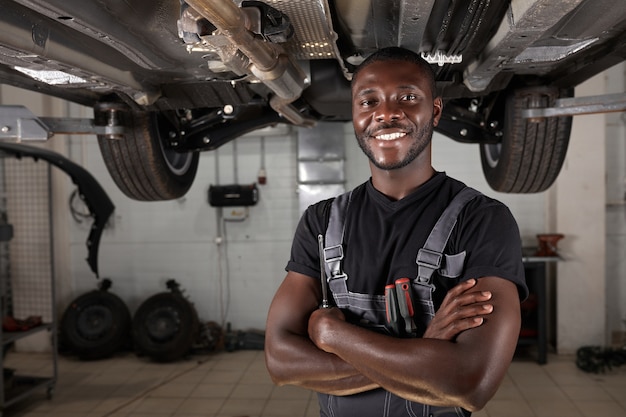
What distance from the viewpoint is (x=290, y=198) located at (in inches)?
249

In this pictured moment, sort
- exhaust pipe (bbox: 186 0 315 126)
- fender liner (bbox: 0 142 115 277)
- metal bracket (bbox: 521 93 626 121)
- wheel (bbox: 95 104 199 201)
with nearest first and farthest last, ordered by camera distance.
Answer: exhaust pipe (bbox: 186 0 315 126) → metal bracket (bbox: 521 93 626 121) → wheel (bbox: 95 104 199 201) → fender liner (bbox: 0 142 115 277)

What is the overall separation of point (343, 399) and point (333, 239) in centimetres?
45

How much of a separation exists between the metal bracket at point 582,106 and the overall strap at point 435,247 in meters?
1.16

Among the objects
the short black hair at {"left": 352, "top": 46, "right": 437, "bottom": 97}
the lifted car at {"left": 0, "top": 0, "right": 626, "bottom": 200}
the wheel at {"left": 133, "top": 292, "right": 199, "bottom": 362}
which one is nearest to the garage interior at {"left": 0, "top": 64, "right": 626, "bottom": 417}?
the wheel at {"left": 133, "top": 292, "right": 199, "bottom": 362}

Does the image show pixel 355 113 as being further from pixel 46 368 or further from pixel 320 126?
pixel 46 368

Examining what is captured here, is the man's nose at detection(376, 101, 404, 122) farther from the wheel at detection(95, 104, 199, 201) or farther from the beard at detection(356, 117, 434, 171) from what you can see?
the wheel at detection(95, 104, 199, 201)

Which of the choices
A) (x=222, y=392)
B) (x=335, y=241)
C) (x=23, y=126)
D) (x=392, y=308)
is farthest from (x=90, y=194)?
(x=392, y=308)

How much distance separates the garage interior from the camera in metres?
5.02

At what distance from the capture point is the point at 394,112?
1.42 metres

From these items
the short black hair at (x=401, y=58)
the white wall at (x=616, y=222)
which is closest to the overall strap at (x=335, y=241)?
the short black hair at (x=401, y=58)

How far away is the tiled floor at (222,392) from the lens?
426cm

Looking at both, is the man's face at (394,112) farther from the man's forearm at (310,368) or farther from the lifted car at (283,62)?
the man's forearm at (310,368)

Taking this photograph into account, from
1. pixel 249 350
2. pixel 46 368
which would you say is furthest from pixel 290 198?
pixel 46 368

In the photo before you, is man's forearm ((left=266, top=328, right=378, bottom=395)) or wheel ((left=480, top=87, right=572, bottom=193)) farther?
wheel ((left=480, top=87, right=572, bottom=193))
